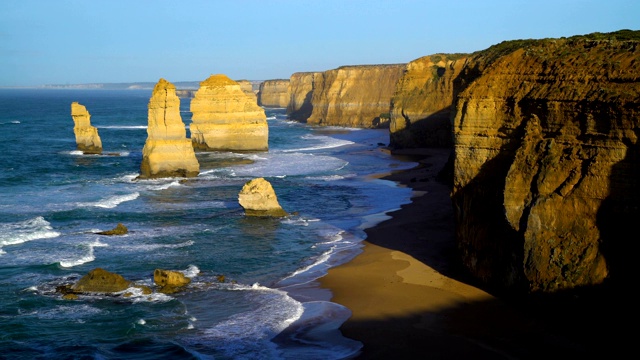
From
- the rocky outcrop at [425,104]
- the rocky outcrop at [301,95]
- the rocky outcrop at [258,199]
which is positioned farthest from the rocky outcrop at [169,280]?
the rocky outcrop at [301,95]

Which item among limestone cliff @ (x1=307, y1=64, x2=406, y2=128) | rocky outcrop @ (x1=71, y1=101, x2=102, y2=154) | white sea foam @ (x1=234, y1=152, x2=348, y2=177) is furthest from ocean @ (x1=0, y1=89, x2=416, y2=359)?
limestone cliff @ (x1=307, y1=64, x2=406, y2=128)

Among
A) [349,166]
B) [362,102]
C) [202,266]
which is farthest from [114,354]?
[362,102]

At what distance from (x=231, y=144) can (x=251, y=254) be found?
37045 mm

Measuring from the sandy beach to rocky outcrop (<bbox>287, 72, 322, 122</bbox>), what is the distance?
103 meters

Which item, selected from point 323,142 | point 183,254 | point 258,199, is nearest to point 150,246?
point 183,254

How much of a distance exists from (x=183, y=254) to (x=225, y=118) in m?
36.5

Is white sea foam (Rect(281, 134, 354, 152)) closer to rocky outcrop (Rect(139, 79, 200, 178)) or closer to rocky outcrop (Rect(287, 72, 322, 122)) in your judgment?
rocky outcrop (Rect(139, 79, 200, 178))

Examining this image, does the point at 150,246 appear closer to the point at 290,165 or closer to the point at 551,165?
the point at 551,165

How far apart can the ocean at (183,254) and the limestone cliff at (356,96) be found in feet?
179

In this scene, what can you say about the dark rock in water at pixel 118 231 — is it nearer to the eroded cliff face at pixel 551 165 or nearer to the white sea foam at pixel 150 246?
the white sea foam at pixel 150 246

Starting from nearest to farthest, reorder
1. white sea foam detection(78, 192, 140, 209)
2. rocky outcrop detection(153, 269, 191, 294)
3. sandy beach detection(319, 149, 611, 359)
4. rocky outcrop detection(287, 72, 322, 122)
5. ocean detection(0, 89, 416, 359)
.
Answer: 1. sandy beach detection(319, 149, 611, 359)
2. ocean detection(0, 89, 416, 359)
3. rocky outcrop detection(153, 269, 191, 294)
4. white sea foam detection(78, 192, 140, 209)
5. rocky outcrop detection(287, 72, 322, 122)

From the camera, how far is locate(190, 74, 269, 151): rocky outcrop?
203ft

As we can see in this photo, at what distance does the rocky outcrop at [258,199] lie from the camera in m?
34.4

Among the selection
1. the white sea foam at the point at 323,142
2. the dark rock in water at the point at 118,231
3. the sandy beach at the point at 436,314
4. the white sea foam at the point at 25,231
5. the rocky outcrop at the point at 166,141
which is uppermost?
the rocky outcrop at the point at 166,141
